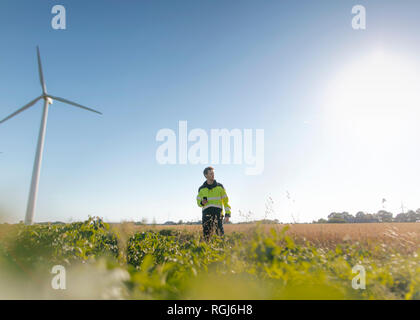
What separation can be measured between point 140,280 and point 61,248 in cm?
233

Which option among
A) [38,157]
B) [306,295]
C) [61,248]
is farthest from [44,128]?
[306,295]

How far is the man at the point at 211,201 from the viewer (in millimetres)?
7113

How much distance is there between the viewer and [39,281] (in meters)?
1.56

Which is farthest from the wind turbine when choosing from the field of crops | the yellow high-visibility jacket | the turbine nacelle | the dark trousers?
the field of crops

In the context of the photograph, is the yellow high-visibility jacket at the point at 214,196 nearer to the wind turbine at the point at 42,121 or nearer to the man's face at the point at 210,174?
the man's face at the point at 210,174

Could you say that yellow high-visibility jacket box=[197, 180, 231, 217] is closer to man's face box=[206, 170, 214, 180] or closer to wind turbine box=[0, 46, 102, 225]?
man's face box=[206, 170, 214, 180]

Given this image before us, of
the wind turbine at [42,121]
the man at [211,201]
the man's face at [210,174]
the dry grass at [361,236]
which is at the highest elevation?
the wind turbine at [42,121]

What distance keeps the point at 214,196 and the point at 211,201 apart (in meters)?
0.18

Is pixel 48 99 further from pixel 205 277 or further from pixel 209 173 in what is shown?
pixel 205 277

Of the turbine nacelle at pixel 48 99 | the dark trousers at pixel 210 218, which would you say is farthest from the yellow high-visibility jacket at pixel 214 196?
the turbine nacelle at pixel 48 99

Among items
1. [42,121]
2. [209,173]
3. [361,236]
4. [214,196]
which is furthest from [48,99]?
[361,236]

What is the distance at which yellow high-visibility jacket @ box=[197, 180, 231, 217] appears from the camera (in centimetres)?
718

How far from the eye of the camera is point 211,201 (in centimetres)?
720
